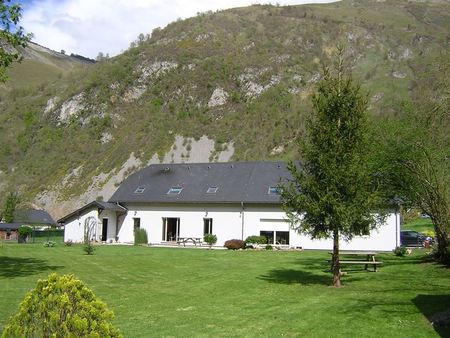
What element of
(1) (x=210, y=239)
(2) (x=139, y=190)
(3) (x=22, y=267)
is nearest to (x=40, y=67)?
(2) (x=139, y=190)

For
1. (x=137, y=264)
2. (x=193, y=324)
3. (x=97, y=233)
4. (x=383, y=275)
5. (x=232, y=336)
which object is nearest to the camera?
(x=232, y=336)

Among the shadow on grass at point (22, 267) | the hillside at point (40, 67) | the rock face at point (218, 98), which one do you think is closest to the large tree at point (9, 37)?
the shadow on grass at point (22, 267)

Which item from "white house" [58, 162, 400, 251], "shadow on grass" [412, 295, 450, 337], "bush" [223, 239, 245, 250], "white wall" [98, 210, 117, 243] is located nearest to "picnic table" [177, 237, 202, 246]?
"white house" [58, 162, 400, 251]

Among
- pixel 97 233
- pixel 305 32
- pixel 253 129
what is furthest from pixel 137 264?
pixel 305 32

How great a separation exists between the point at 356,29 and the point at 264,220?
6421cm

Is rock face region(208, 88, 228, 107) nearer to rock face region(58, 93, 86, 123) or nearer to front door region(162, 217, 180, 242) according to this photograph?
rock face region(58, 93, 86, 123)

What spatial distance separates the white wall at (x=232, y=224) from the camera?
111 feet

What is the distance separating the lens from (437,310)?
10.9m

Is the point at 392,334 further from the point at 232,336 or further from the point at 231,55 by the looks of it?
the point at 231,55

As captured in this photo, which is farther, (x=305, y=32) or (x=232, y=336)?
(x=305, y=32)

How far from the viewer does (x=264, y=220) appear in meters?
36.0

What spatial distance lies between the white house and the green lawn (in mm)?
12678

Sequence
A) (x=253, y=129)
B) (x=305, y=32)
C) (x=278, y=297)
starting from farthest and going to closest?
(x=305, y=32), (x=253, y=129), (x=278, y=297)

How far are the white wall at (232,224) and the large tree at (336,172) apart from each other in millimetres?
17944
